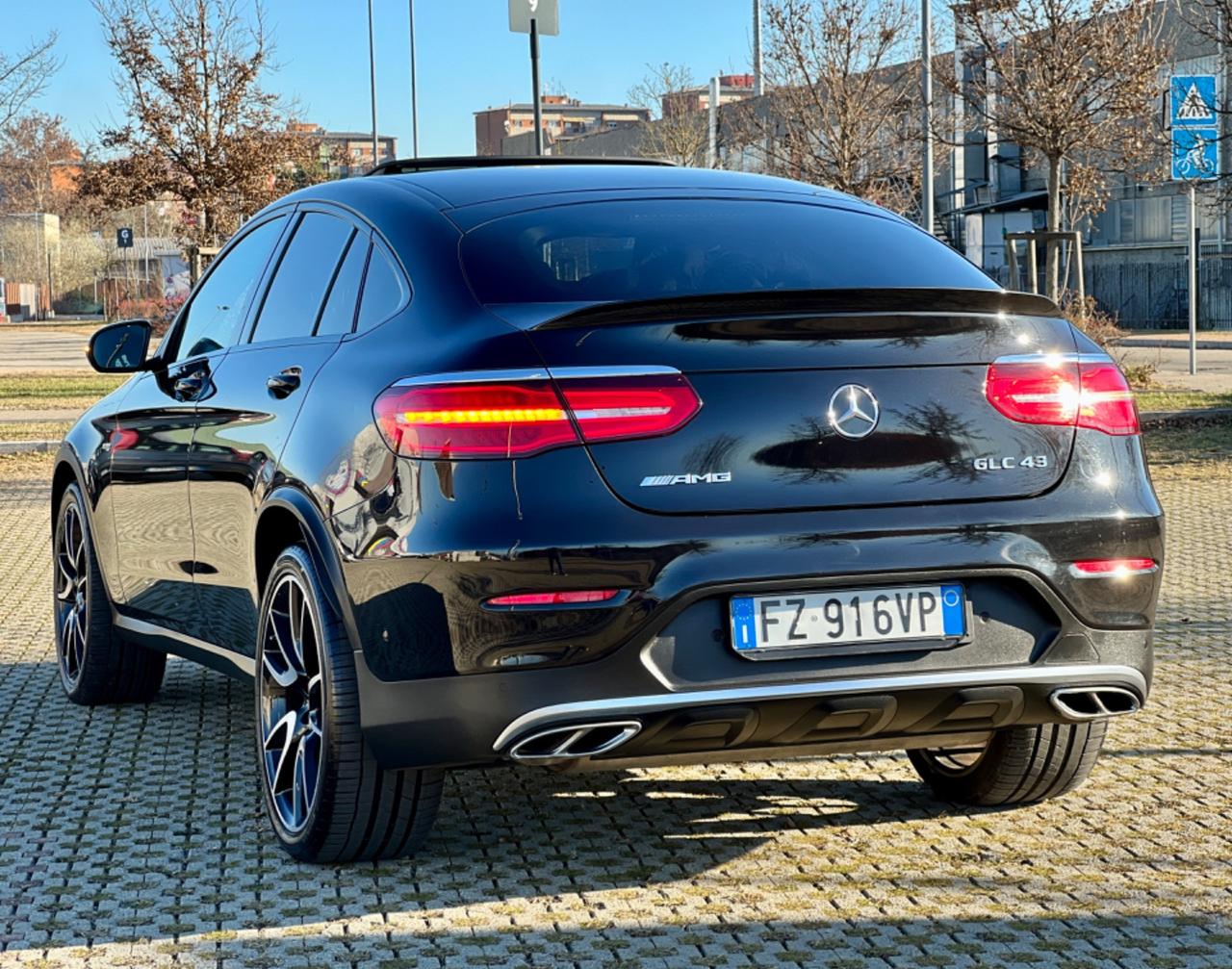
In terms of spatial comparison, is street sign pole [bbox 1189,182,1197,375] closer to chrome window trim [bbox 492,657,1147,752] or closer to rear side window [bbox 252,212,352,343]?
rear side window [bbox 252,212,352,343]

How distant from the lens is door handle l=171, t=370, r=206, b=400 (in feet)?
18.7

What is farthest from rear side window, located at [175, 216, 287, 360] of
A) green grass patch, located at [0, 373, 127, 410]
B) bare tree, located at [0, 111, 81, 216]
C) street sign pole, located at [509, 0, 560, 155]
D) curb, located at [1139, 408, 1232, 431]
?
bare tree, located at [0, 111, 81, 216]

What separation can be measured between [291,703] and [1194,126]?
48.2ft

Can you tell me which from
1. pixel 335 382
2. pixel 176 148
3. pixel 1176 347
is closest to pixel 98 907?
pixel 335 382

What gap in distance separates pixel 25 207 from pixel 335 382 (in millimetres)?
117650

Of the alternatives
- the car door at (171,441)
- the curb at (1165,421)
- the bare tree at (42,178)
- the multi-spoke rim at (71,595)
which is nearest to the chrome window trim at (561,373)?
the car door at (171,441)

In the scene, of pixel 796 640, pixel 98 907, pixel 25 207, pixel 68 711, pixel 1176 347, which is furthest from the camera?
pixel 25 207

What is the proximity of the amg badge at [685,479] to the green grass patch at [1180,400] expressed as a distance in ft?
49.8

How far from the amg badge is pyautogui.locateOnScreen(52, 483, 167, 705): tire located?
3184 millimetres

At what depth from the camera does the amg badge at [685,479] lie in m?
3.94

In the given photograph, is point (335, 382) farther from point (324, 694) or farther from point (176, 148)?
point (176, 148)

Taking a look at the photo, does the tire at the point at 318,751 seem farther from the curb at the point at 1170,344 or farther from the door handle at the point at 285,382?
the curb at the point at 1170,344

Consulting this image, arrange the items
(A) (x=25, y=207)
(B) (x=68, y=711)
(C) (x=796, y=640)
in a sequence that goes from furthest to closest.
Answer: (A) (x=25, y=207) < (B) (x=68, y=711) < (C) (x=796, y=640)

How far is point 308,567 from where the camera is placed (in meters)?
4.46
